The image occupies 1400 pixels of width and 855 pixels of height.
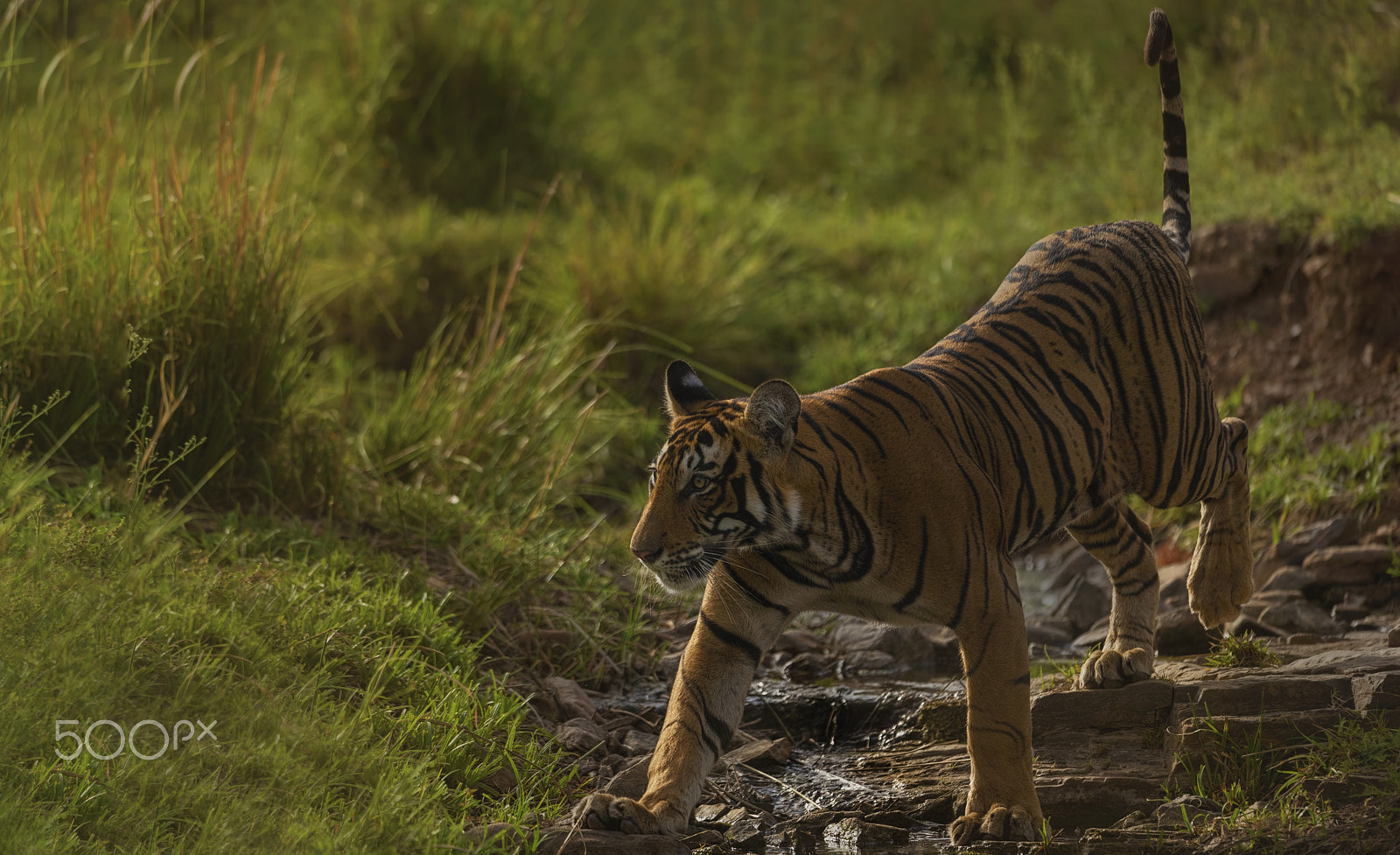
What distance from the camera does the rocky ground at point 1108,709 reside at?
3654mm

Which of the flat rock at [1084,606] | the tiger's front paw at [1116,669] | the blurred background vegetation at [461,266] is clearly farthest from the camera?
the flat rock at [1084,606]

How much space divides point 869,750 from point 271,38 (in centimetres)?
891

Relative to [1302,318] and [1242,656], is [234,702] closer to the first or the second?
[1242,656]

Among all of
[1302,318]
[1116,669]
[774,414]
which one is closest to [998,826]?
[1116,669]

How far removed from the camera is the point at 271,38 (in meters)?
11.3

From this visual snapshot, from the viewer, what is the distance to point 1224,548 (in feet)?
15.4

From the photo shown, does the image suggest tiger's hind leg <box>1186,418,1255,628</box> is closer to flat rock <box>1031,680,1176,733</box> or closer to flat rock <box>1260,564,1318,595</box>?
flat rock <box>1031,680,1176,733</box>

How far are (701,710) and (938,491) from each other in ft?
2.79

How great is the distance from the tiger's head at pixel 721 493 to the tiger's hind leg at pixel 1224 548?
6.03ft

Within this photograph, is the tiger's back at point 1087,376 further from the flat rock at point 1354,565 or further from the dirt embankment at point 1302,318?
the dirt embankment at point 1302,318

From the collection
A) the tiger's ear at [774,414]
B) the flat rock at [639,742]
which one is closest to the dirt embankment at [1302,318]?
the flat rock at [639,742]

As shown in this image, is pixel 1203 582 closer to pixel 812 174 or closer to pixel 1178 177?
pixel 1178 177

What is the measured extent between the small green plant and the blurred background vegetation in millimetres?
2107

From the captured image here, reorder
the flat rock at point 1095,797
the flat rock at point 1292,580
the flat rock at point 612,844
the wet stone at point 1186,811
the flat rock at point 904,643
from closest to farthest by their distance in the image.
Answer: the flat rock at point 612,844 → the wet stone at point 1186,811 → the flat rock at point 1095,797 → the flat rock at point 904,643 → the flat rock at point 1292,580
